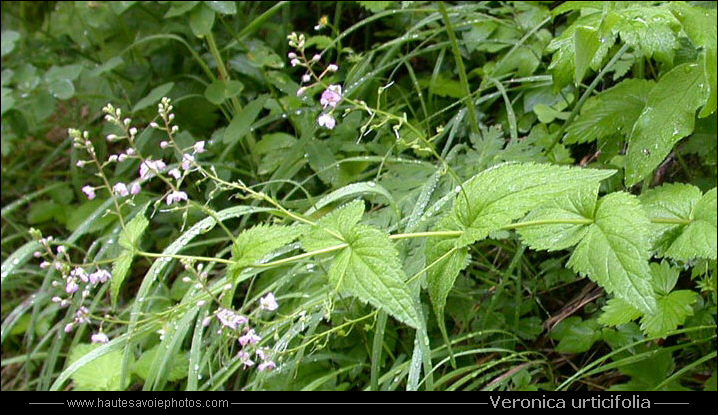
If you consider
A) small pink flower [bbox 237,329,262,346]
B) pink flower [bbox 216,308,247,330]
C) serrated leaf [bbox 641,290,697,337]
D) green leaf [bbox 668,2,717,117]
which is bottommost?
serrated leaf [bbox 641,290,697,337]

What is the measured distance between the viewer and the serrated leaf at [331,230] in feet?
3.83

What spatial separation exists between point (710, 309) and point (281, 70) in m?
1.47

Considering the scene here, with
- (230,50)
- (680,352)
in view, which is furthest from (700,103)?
(230,50)

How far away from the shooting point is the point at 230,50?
2.43 metres

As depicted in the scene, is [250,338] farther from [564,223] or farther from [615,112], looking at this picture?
[615,112]

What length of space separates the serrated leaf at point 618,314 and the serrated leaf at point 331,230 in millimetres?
507

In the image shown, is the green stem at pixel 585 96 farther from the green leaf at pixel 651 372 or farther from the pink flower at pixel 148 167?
the pink flower at pixel 148 167

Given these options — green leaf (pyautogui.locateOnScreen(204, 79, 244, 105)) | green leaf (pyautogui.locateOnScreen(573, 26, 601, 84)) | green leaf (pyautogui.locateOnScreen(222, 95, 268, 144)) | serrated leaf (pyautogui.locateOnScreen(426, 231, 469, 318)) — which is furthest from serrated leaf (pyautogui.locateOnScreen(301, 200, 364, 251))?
green leaf (pyautogui.locateOnScreen(204, 79, 244, 105))

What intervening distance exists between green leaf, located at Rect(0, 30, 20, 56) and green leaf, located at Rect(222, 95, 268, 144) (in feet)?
2.70

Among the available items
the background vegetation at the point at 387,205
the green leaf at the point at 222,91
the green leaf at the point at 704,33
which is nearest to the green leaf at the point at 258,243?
the background vegetation at the point at 387,205

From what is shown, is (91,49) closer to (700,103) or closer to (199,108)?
(199,108)

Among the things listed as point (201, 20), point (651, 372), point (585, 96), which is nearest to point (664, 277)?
point (651, 372)

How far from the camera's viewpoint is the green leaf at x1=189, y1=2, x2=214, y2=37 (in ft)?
6.94

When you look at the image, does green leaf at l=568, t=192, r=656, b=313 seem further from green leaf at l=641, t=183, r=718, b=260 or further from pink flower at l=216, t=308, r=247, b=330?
pink flower at l=216, t=308, r=247, b=330
